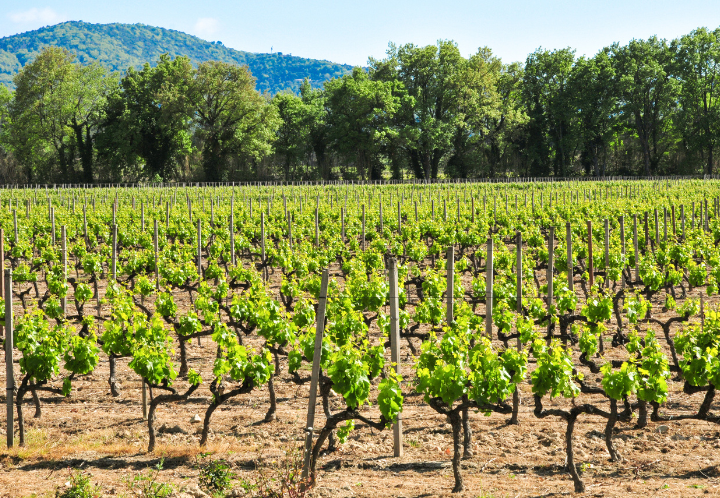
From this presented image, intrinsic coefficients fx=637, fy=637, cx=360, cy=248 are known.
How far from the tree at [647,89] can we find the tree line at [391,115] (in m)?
0.13

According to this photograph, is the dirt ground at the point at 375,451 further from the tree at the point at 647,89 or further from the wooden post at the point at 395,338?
the tree at the point at 647,89

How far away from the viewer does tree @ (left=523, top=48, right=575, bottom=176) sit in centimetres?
5416

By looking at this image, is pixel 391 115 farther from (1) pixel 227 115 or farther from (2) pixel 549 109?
(2) pixel 549 109

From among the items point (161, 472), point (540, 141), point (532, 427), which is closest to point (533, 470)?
point (532, 427)

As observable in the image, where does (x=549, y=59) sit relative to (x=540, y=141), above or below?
above

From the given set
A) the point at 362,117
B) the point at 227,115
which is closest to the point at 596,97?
the point at 362,117

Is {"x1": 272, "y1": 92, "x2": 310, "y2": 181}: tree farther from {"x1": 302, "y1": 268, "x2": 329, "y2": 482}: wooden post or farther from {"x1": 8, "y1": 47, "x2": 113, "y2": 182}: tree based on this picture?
{"x1": 302, "y1": 268, "x2": 329, "y2": 482}: wooden post

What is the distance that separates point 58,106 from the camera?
165 feet

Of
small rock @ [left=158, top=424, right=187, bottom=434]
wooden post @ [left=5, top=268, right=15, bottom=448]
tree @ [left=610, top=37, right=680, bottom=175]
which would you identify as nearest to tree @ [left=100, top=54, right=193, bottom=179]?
tree @ [left=610, top=37, right=680, bottom=175]

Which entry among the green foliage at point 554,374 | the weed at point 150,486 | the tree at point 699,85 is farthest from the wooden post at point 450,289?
the tree at point 699,85

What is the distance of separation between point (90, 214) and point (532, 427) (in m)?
17.3

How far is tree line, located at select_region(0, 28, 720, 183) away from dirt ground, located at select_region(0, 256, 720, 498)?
43274 millimetres

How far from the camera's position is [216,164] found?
5175 centimetres

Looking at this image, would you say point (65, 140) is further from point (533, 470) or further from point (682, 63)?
point (533, 470)
